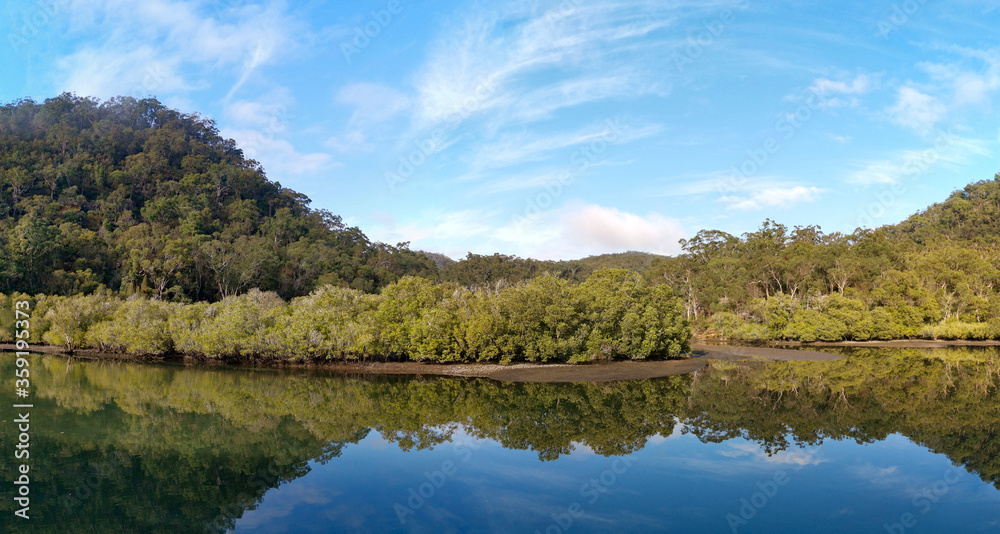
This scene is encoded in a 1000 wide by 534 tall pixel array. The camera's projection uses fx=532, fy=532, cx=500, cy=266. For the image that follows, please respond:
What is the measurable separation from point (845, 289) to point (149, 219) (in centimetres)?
9580

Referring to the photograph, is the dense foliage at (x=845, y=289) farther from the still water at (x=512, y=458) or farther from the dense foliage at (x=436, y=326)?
the still water at (x=512, y=458)

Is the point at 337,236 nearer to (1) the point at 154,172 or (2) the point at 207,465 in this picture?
(1) the point at 154,172

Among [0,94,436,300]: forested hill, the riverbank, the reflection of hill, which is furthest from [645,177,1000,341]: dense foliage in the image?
[0,94,436,300]: forested hill

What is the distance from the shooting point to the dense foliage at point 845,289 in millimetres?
53875

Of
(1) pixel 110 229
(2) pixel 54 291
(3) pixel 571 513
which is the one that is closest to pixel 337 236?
(1) pixel 110 229

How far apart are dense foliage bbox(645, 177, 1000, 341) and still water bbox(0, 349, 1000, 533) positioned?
27.8m

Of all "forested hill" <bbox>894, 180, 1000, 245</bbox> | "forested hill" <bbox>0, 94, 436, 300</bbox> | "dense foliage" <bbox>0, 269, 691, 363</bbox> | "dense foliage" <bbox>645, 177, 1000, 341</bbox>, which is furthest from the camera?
"forested hill" <bbox>894, 180, 1000, 245</bbox>

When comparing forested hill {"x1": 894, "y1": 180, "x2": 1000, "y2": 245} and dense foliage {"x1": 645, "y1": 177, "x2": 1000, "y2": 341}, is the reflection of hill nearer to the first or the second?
dense foliage {"x1": 645, "y1": 177, "x2": 1000, "y2": 341}

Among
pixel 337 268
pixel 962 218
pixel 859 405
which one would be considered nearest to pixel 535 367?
pixel 859 405

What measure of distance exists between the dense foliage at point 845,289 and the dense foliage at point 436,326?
71.8 ft

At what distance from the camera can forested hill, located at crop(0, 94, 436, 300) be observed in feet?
201

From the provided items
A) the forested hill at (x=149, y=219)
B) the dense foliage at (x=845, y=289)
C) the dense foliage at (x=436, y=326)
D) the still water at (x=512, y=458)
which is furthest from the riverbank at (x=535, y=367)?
the forested hill at (x=149, y=219)

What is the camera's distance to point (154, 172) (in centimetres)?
9906

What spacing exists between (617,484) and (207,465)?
11468 mm
